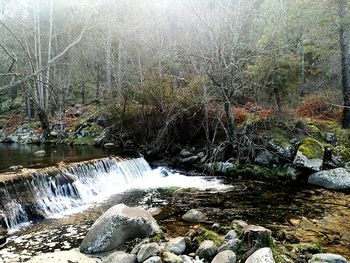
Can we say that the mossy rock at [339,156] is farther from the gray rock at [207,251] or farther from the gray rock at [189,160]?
the gray rock at [207,251]

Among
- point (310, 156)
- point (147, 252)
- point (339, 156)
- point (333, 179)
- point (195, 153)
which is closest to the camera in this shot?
point (147, 252)

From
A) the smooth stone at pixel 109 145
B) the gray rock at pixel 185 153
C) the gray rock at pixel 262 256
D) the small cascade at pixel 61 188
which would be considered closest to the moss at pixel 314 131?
the gray rock at pixel 185 153

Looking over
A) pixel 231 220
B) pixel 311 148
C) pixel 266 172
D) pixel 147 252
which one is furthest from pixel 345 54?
pixel 147 252

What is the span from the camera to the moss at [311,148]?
11.4 m

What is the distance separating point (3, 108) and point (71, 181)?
86.4ft

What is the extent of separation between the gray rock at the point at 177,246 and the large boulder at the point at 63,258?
1235mm

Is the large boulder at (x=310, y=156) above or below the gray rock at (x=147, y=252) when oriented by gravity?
above

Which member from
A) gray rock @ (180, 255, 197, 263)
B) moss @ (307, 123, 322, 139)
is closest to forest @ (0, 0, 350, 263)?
gray rock @ (180, 255, 197, 263)

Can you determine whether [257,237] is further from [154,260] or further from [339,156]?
[339,156]

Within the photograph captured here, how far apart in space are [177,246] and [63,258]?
194 centimetres

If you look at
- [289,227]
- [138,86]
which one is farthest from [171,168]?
[289,227]

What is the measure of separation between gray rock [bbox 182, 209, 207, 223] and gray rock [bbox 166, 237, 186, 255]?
1.52 metres

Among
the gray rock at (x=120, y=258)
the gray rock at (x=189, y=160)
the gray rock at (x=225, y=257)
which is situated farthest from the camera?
the gray rock at (x=189, y=160)

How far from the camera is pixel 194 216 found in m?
7.81
